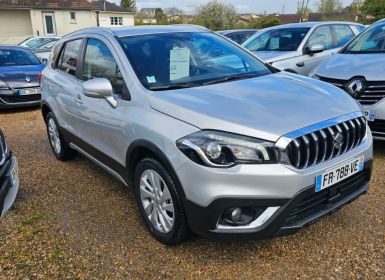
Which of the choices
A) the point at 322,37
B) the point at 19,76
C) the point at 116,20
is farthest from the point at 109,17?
the point at 322,37

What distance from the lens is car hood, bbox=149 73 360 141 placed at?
2504 mm

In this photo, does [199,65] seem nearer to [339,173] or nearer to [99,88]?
[99,88]

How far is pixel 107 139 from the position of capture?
3.57 metres

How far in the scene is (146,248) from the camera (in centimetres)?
310

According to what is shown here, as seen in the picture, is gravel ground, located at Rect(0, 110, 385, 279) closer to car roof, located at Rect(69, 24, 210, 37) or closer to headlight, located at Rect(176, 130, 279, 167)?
headlight, located at Rect(176, 130, 279, 167)

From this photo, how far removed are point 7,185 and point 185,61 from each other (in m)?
1.86

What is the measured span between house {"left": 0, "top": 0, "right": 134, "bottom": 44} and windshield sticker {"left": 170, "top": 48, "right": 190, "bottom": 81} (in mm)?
32171

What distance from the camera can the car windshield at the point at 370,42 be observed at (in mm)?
5351

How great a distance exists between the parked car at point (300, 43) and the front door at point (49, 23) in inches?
1201

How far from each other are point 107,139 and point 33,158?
8.03 ft

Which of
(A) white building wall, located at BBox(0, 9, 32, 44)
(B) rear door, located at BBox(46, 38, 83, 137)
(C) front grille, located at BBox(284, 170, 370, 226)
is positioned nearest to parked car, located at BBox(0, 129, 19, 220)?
(B) rear door, located at BBox(46, 38, 83, 137)

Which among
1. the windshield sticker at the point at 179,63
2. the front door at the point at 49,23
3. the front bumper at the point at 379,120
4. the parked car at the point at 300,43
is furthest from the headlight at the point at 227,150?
the front door at the point at 49,23

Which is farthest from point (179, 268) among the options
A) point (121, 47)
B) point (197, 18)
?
point (197, 18)

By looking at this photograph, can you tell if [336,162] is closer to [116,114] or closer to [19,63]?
[116,114]
